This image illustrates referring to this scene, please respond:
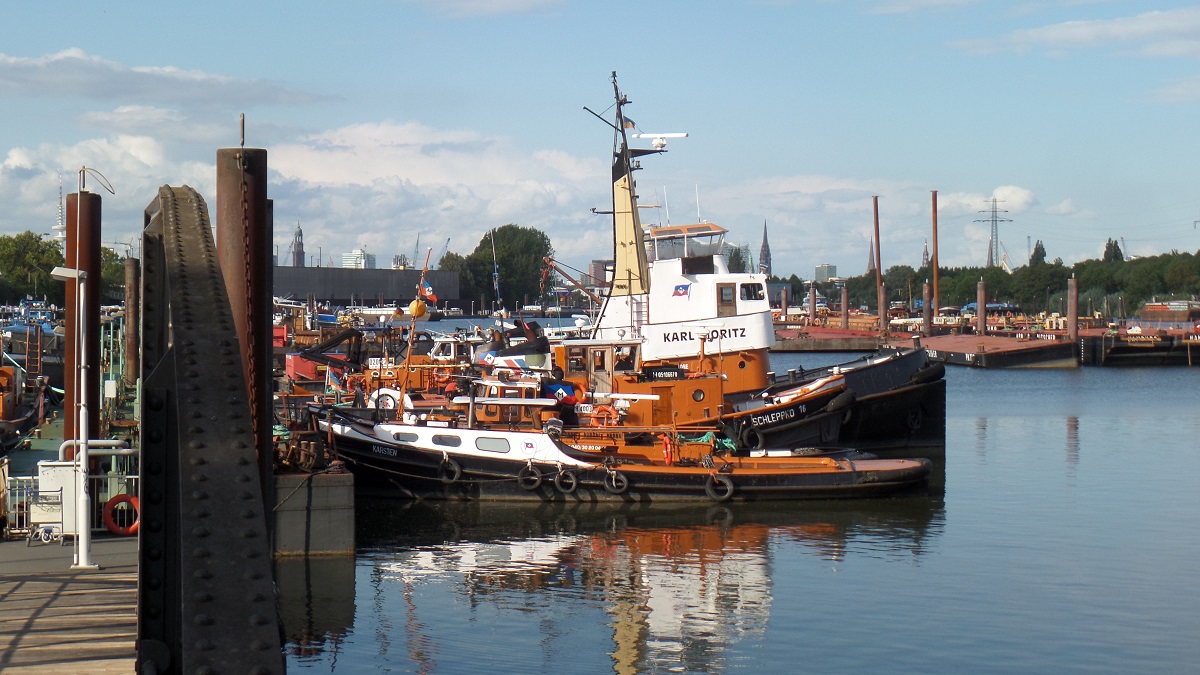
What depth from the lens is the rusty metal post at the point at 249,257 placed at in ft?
21.1

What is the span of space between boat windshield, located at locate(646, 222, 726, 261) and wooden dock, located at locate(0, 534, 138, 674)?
18.9 meters

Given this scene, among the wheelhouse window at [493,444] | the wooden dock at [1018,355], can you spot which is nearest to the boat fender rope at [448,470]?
the wheelhouse window at [493,444]

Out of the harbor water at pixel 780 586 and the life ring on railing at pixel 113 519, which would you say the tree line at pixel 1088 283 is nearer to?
the harbor water at pixel 780 586

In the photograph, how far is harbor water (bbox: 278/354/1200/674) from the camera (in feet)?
44.9

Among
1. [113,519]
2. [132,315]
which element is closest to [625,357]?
[132,315]

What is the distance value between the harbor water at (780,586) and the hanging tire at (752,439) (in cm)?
366

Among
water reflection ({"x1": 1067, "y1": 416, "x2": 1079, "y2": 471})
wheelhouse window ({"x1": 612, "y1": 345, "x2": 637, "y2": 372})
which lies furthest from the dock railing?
water reflection ({"x1": 1067, "y1": 416, "x2": 1079, "y2": 471})

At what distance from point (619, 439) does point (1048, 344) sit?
51.5 metres

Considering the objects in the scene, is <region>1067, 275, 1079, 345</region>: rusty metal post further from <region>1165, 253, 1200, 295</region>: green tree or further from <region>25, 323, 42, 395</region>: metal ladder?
<region>25, 323, 42, 395</region>: metal ladder

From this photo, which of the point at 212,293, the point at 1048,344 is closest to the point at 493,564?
the point at 212,293

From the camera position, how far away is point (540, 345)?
2927 cm

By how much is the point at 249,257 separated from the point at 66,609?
473cm

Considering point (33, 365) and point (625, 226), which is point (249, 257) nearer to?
point (625, 226)

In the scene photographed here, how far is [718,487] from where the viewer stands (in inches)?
882
